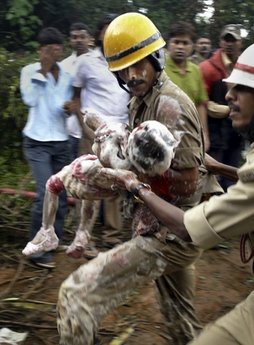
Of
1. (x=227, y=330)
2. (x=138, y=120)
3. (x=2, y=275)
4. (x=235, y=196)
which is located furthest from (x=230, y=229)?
(x=2, y=275)

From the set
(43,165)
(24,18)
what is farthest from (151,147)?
(24,18)


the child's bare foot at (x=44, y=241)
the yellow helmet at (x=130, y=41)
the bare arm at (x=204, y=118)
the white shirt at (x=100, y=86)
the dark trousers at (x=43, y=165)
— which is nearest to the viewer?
the yellow helmet at (x=130, y=41)

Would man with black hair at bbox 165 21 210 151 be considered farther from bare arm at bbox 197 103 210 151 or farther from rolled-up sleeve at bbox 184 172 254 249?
rolled-up sleeve at bbox 184 172 254 249

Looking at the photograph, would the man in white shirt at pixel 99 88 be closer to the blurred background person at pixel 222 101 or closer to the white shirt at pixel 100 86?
the white shirt at pixel 100 86

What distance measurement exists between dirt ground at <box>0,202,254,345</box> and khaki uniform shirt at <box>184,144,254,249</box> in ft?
5.62

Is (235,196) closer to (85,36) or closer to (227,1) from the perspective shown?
(85,36)

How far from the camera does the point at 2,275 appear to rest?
177 inches

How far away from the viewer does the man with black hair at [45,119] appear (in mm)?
4695

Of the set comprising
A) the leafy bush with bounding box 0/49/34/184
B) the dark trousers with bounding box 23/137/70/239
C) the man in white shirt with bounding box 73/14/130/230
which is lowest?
the leafy bush with bounding box 0/49/34/184

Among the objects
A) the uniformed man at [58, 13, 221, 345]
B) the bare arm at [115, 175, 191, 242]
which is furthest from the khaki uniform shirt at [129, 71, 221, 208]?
the bare arm at [115, 175, 191, 242]

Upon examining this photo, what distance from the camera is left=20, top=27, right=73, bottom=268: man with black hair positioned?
4.70 meters

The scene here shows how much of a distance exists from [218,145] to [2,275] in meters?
2.27

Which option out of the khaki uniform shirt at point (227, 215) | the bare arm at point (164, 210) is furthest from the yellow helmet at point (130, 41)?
the khaki uniform shirt at point (227, 215)

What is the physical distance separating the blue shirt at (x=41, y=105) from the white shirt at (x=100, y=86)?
288 mm
